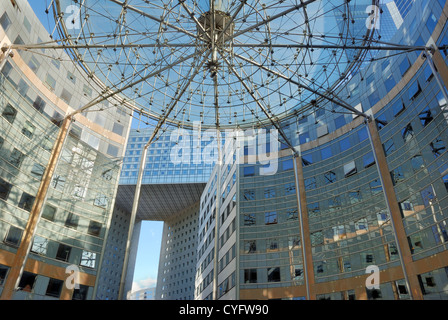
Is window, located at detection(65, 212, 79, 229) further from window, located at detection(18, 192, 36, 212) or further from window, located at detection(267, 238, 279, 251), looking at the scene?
window, located at detection(267, 238, 279, 251)

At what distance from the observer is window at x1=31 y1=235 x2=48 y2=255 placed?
36997 mm

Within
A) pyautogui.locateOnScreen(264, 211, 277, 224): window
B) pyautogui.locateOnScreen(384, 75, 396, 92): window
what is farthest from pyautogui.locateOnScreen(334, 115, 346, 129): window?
pyautogui.locateOnScreen(264, 211, 277, 224): window

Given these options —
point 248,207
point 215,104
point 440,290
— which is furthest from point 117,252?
point 440,290

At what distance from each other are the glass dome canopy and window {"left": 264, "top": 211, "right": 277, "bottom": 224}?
13.0 metres

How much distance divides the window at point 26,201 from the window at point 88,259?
866 centimetres

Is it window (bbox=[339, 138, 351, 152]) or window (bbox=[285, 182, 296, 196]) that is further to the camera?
window (bbox=[285, 182, 296, 196])

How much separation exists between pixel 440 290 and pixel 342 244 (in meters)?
12.5

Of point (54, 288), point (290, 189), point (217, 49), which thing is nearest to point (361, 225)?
point (290, 189)

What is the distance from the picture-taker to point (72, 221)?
137ft

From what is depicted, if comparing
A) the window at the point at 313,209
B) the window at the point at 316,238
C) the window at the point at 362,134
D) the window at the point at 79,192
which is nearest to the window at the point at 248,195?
the window at the point at 313,209

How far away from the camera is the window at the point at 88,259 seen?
41.2m

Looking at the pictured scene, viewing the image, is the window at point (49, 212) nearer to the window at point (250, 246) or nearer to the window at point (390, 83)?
the window at point (250, 246)

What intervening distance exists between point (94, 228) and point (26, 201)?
9.52m

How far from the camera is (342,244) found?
41156 millimetres
